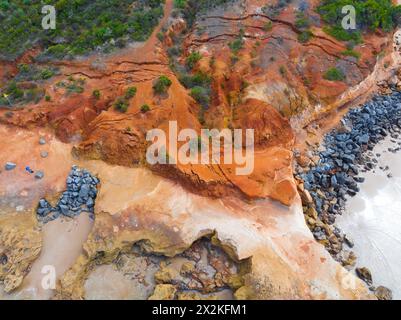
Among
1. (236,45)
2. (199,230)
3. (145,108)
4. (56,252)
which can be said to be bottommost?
(56,252)

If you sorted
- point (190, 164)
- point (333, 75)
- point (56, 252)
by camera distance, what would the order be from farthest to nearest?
point (333, 75) → point (190, 164) → point (56, 252)

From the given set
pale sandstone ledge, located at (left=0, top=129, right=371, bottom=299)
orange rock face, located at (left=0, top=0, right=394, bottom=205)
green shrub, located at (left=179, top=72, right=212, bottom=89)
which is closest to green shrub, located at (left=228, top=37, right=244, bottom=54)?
orange rock face, located at (left=0, top=0, right=394, bottom=205)

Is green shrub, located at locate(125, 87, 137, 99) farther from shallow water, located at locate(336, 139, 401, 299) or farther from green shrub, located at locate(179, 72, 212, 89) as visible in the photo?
shallow water, located at locate(336, 139, 401, 299)

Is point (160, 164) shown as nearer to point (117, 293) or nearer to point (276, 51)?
point (117, 293)

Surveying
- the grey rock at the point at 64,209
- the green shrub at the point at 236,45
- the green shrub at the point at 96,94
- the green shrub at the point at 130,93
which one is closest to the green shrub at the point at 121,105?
the green shrub at the point at 130,93

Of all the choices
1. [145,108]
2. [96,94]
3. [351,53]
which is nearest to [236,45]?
[351,53]

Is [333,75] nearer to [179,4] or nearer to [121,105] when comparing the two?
[179,4]
